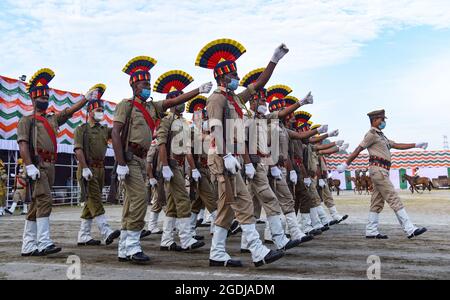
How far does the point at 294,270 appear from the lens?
4598 mm

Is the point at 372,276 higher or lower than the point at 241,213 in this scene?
lower

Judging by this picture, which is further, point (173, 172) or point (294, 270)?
point (173, 172)

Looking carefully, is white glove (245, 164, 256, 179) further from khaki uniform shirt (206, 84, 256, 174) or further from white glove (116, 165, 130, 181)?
white glove (116, 165, 130, 181)

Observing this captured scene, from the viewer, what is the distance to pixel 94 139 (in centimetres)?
739

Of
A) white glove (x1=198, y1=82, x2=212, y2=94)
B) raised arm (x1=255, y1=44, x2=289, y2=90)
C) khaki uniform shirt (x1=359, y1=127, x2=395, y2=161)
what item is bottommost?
khaki uniform shirt (x1=359, y1=127, x2=395, y2=161)

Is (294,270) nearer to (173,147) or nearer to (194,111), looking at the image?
(173,147)

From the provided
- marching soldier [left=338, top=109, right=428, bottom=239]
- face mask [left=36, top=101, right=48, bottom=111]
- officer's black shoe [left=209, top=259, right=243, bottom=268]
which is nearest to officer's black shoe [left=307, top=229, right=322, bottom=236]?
marching soldier [left=338, top=109, right=428, bottom=239]

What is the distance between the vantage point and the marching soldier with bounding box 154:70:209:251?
21.4 ft

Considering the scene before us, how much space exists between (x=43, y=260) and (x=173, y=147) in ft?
8.94

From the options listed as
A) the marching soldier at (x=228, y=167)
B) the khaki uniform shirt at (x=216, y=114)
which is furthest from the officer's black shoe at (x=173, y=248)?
the khaki uniform shirt at (x=216, y=114)

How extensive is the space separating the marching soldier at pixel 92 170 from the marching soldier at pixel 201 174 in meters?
1.62

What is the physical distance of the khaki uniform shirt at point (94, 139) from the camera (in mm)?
7156
